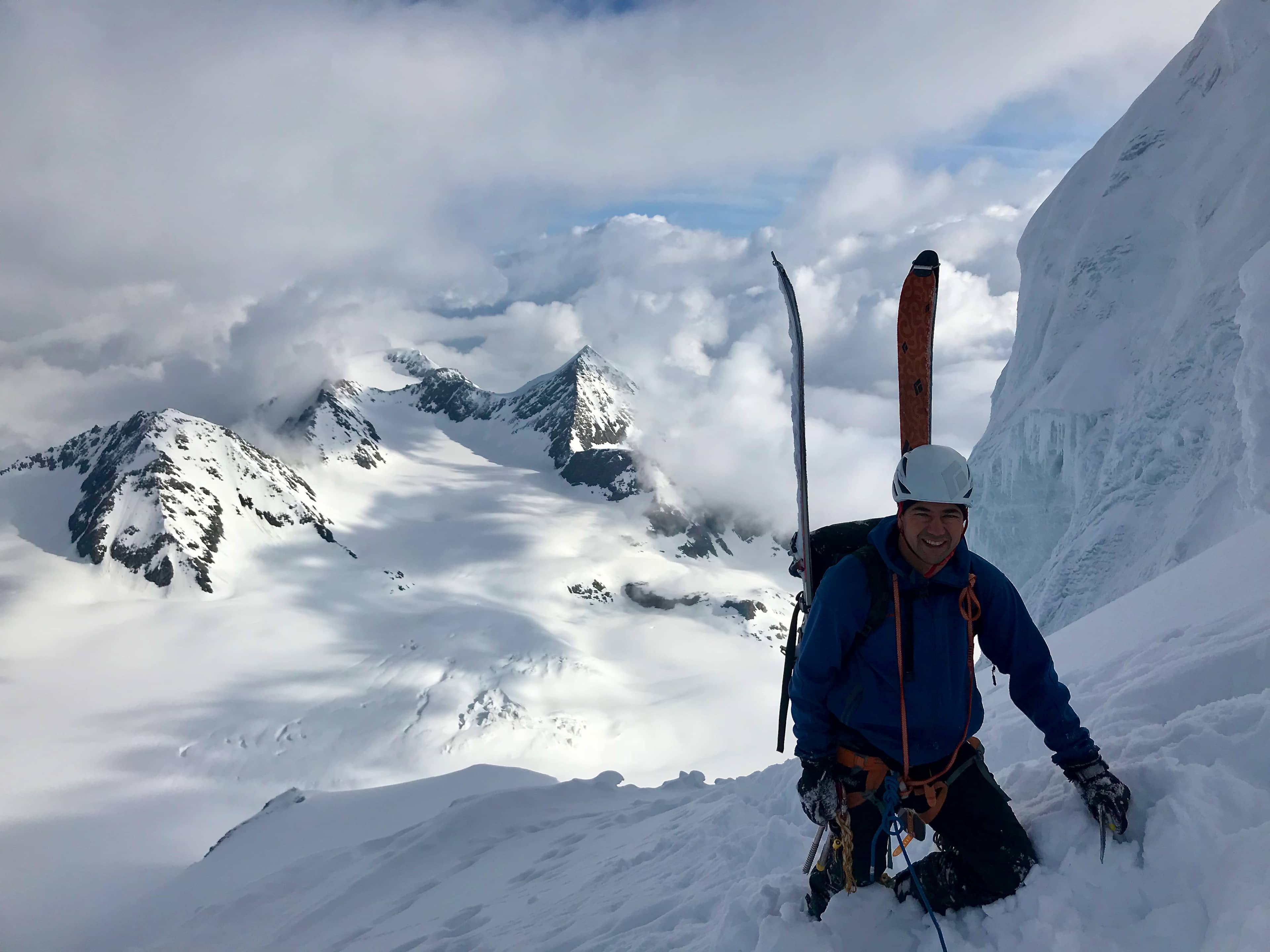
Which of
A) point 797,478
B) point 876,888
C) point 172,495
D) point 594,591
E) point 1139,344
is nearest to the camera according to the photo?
point 876,888

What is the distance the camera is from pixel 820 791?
419 cm

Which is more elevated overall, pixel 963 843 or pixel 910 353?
pixel 910 353

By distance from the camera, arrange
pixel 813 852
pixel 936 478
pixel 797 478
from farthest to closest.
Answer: pixel 797 478, pixel 813 852, pixel 936 478

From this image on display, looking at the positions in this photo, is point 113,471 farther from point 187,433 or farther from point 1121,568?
point 1121,568

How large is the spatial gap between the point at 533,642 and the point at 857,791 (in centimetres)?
12758

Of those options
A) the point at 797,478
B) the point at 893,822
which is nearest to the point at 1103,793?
the point at 893,822

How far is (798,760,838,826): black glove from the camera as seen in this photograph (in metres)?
4.17

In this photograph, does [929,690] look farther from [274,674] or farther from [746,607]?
[746,607]

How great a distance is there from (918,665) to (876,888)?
1.58 meters

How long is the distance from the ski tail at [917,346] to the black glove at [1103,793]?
2.72 metres

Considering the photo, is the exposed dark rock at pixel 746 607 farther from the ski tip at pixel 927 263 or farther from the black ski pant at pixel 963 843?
the black ski pant at pixel 963 843

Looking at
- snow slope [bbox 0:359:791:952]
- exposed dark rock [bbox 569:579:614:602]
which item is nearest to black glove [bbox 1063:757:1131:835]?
snow slope [bbox 0:359:791:952]

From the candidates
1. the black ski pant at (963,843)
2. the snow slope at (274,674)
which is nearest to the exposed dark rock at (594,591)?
the snow slope at (274,674)

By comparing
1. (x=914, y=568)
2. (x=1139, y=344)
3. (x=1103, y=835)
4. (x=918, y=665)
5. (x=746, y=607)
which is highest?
(x=746, y=607)
